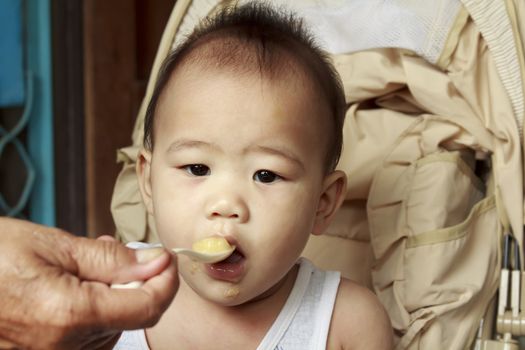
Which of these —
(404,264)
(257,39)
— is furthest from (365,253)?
(257,39)

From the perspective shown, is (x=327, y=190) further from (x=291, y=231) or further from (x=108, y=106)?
(x=108, y=106)

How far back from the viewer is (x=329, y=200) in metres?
1.21

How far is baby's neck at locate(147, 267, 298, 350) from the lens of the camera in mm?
1187

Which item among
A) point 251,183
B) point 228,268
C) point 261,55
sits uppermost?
point 261,55

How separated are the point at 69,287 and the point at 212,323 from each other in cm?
49

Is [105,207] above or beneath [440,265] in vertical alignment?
beneath

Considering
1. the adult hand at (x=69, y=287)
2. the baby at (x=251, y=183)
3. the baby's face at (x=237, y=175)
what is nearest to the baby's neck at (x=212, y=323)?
the baby at (x=251, y=183)

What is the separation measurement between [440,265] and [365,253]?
0.70 feet

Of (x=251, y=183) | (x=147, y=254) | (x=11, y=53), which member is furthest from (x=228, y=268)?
(x=11, y=53)

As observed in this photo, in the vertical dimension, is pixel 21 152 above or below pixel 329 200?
below

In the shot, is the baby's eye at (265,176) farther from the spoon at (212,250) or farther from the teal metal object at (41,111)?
the teal metal object at (41,111)

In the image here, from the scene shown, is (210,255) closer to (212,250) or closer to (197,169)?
(212,250)

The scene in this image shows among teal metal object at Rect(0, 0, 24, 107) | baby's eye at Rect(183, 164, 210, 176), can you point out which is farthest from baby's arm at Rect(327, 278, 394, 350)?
teal metal object at Rect(0, 0, 24, 107)

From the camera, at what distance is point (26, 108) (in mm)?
2355
